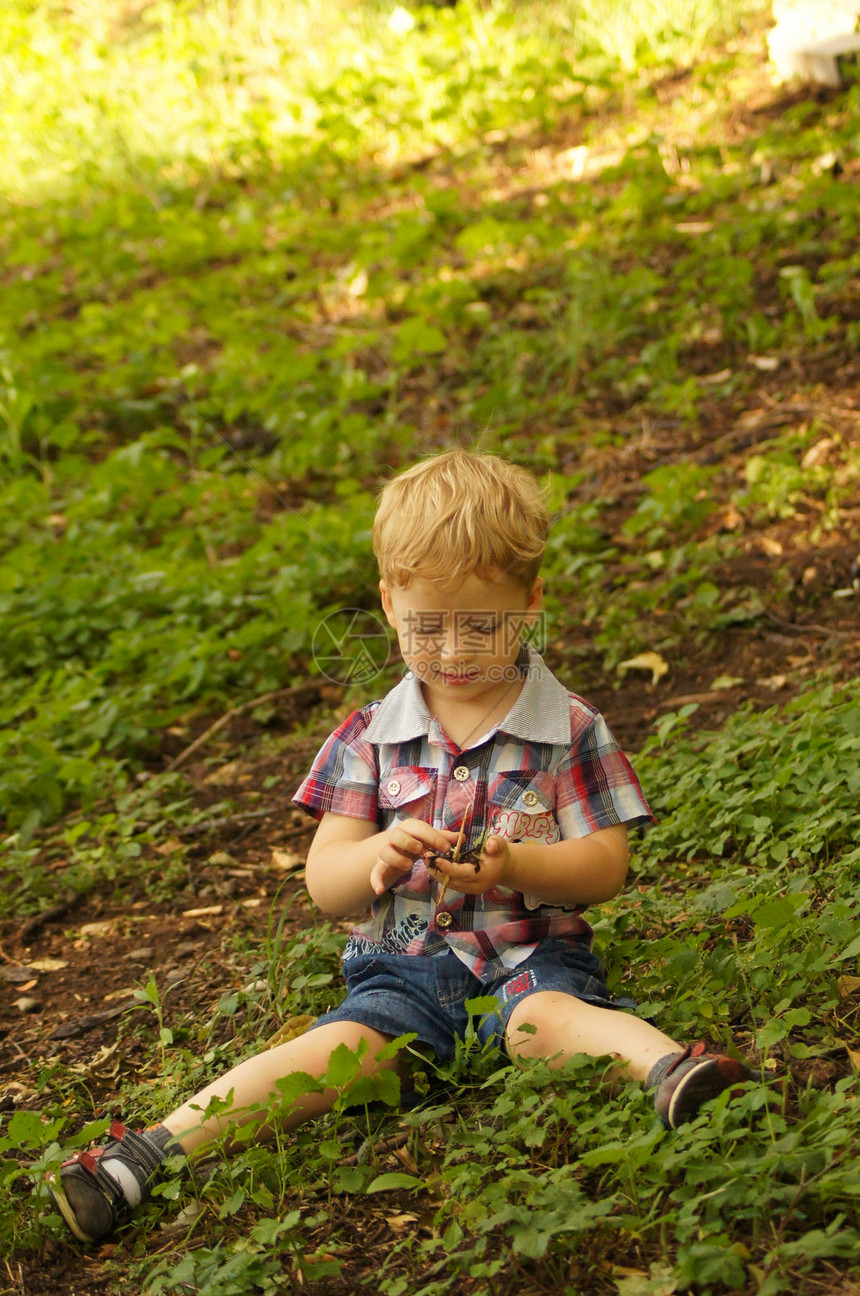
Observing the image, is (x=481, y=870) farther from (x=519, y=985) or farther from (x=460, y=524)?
(x=460, y=524)

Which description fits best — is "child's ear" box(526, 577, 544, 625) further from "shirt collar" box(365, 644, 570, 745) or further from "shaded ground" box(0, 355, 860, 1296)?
"shaded ground" box(0, 355, 860, 1296)

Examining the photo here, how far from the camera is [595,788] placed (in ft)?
7.09

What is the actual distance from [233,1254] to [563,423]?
14.3 ft

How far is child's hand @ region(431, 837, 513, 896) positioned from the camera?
1.87m

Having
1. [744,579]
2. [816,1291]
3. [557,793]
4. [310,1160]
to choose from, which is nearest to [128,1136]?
[310,1160]

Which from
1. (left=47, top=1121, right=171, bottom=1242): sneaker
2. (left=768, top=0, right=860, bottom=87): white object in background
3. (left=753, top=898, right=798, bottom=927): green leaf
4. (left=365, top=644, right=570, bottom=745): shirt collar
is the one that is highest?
(left=768, top=0, right=860, bottom=87): white object in background

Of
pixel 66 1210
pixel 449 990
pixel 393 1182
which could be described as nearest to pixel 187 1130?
pixel 66 1210

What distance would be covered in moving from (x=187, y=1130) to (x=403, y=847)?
59cm

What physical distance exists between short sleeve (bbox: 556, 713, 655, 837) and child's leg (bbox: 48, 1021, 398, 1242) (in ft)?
1.71

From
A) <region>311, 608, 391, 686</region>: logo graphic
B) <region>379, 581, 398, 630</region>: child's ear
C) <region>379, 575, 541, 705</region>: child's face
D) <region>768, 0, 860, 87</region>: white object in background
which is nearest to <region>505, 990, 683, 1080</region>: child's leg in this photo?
<region>379, 575, 541, 705</region>: child's face

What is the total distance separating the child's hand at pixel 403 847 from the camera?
191 centimetres

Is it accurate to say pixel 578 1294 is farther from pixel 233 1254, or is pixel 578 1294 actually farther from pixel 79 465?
pixel 79 465

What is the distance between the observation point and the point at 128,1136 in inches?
76.6

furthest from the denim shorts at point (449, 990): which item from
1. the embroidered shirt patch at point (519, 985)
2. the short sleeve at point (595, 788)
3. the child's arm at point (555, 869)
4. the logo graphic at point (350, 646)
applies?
the logo graphic at point (350, 646)
